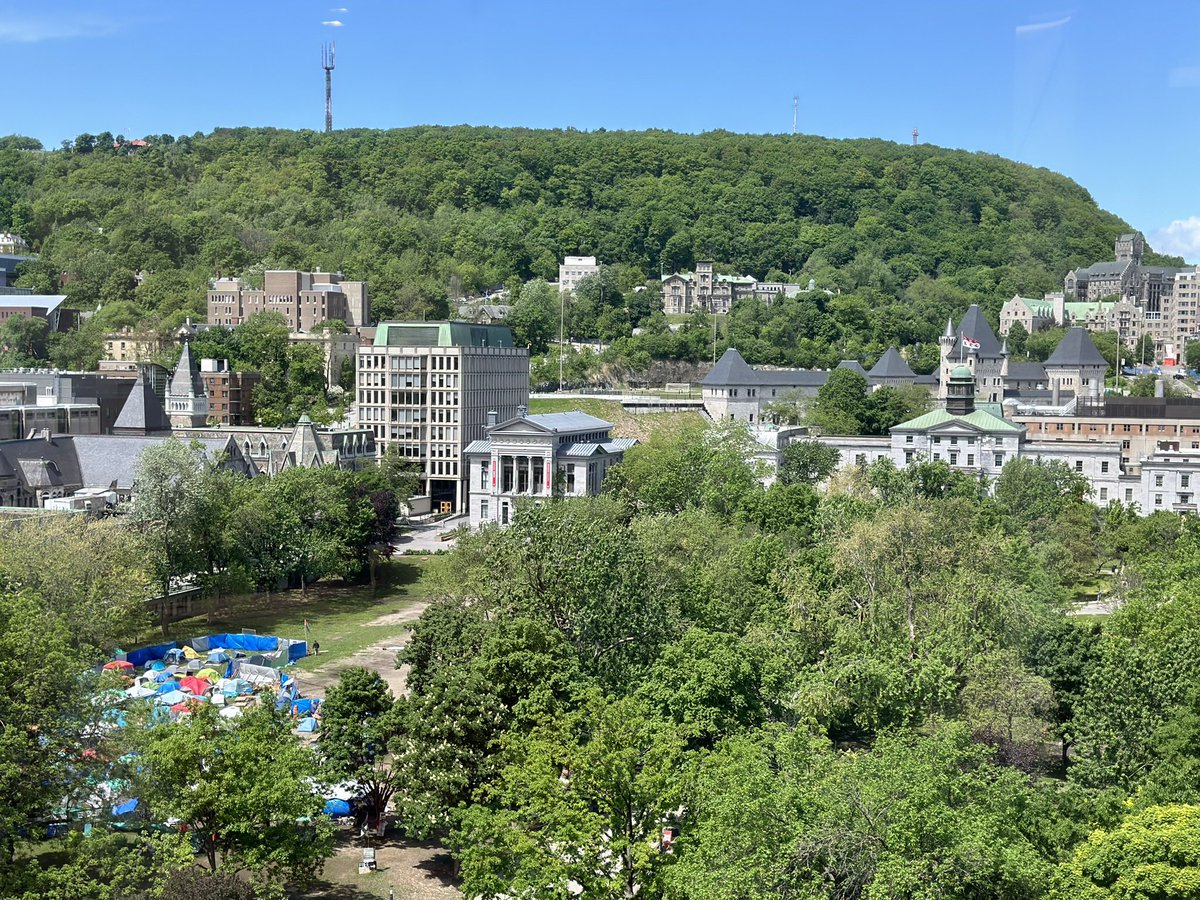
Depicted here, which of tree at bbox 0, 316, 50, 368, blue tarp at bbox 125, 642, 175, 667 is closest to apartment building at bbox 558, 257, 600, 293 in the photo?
tree at bbox 0, 316, 50, 368

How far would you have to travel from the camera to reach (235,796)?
28469 mm

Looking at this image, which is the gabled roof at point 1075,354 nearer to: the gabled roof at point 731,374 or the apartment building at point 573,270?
the gabled roof at point 731,374

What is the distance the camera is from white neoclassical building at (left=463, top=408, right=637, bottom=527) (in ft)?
289

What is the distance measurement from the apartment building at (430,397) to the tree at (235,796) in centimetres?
6879

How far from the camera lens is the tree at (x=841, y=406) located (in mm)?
102438

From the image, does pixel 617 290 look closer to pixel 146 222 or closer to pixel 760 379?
pixel 760 379

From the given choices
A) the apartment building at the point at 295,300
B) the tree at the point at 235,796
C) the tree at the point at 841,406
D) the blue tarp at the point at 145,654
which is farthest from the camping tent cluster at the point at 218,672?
the apartment building at the point at 295,300

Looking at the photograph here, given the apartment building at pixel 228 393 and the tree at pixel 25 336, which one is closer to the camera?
the apartment building at pixel 228 393

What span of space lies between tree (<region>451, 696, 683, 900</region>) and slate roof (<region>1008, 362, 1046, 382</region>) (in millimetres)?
103182

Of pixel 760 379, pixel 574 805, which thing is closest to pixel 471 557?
pixel 574 805

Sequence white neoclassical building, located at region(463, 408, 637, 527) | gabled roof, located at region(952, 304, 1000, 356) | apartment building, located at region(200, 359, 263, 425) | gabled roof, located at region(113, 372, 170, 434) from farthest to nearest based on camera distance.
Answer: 1. gabled roof, located at region(952, 304, 1000, 356)
2. apartment building, located at region(200, 359, 263, 425)
3. white neoclassical building, located at region(463, 408, 637, 527)
4. gabled roof, located at region(113, 372, 170, 434)

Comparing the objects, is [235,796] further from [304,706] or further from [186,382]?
Result: [186,382]

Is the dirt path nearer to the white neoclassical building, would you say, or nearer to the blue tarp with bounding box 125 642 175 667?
the blue tarp with bounding box 125 642 175 667

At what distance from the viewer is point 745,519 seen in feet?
222
